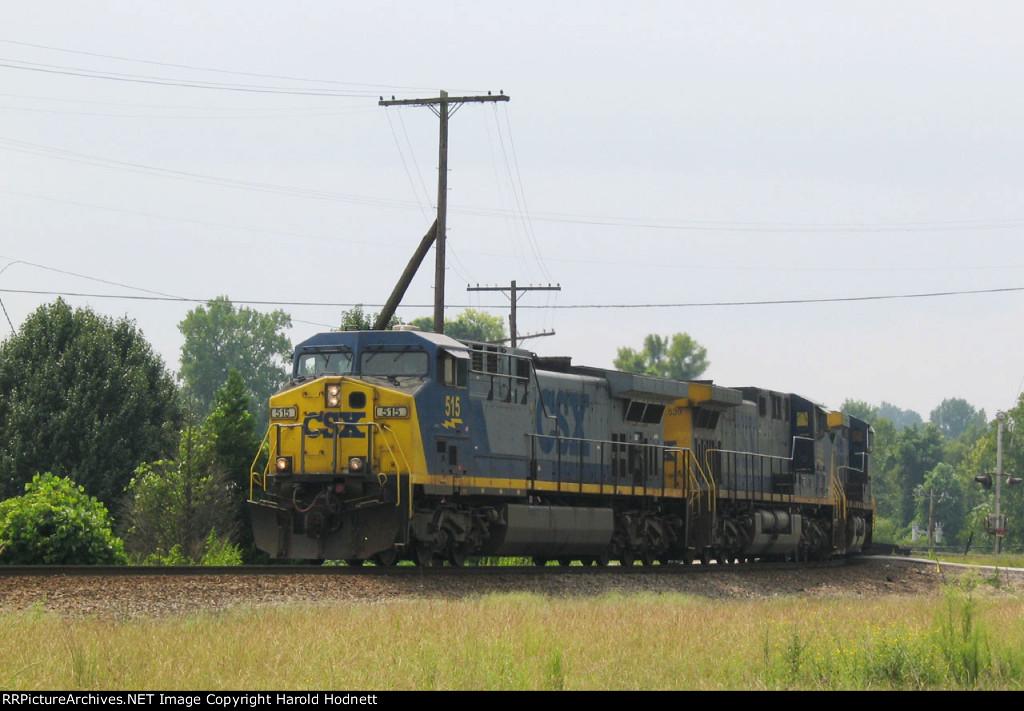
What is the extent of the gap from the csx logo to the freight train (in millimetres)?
23

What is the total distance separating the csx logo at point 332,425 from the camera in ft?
65.5

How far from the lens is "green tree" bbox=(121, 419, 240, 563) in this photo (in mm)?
31938

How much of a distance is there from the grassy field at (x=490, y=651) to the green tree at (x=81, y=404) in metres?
32.2

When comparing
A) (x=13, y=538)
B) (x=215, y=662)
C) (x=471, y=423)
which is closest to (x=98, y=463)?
(x=13, y=538)

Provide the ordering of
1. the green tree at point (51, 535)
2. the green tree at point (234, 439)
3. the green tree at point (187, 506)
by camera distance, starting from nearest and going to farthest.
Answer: the green tree at point (51, 535) → the green tree at point (187, 506) → the green tree at point (234, 439)

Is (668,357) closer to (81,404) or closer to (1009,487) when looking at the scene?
(1009,487)

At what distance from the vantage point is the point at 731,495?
28156 mm

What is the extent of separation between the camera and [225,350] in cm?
12581

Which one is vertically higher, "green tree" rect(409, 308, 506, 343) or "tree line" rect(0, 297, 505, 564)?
"green tree" rect(409, 308, 506, 343)

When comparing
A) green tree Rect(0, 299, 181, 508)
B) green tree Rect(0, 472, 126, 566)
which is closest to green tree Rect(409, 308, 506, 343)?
green tree Rect(0, 299, 181, 508)

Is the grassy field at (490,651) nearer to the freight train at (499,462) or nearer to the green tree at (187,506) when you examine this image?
the freight train at (499,462)

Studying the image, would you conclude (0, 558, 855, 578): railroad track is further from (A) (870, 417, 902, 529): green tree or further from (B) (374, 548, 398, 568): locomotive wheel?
(A) (870, 417, 902, 529): green tree

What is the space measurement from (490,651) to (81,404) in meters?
37.0

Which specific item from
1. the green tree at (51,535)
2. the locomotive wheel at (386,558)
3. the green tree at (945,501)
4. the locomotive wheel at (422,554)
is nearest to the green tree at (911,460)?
the green tree at (945,501)
